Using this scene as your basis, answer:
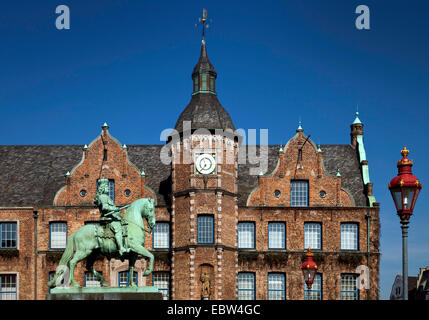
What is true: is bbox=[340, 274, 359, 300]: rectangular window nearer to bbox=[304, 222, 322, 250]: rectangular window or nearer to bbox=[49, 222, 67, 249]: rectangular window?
bbox=[304, 222, 322, 250]: rectangular window

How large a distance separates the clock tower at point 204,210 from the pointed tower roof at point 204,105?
0.24 ft

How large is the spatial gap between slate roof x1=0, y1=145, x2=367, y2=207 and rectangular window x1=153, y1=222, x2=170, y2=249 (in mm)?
1586

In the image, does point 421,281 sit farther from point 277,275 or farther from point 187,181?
point 187,181

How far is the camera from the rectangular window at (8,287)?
48656mm

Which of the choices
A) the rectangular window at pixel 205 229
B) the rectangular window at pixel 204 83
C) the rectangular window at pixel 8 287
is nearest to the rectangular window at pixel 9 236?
the rectangular window at pixel 8 287

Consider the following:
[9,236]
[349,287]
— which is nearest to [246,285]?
[349,287]

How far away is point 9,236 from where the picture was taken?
49.5m

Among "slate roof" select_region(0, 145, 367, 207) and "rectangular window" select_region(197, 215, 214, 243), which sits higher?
"slate roof" select_region(0, 145, 367, 207)

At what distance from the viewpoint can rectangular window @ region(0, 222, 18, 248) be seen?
4944 centimetres

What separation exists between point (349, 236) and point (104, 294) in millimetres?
26350

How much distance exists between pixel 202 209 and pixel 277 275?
673 centimetres

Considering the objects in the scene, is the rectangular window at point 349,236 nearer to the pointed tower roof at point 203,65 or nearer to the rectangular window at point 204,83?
the rectangular window at point 204,83

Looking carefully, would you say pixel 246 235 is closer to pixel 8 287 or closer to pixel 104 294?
pixel 8 287

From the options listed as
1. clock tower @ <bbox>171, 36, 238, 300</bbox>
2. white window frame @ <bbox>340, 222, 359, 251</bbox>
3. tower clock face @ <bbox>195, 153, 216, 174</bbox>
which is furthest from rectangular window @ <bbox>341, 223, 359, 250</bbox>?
tower clock face @ <bbox>195, 153, 216, 174</bbox>
